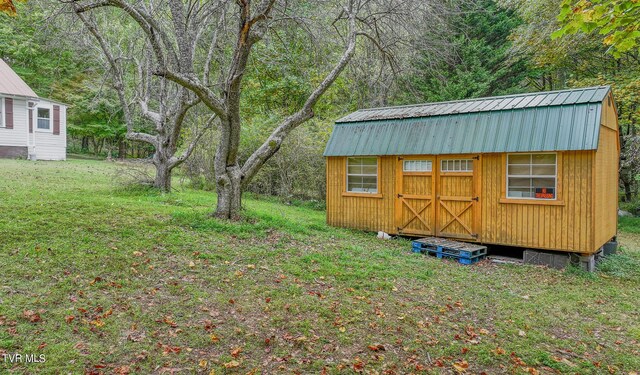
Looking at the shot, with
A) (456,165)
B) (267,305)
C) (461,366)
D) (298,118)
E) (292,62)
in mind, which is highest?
(292,62)

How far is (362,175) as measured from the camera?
10.3 meters

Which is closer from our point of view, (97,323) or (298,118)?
(97,323)

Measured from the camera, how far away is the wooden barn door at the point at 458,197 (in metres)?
8.48

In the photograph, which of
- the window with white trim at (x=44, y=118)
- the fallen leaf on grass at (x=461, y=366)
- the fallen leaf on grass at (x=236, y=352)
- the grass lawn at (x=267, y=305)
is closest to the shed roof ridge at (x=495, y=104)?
the grass lawn at (x=267, y=305)

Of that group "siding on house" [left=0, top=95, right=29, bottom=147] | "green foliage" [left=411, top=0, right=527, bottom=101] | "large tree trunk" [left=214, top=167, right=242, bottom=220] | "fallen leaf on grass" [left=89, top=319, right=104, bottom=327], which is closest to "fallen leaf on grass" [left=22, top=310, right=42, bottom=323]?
"fallen leaf on grass" [left=89, top=319, right=104, bottom=327]

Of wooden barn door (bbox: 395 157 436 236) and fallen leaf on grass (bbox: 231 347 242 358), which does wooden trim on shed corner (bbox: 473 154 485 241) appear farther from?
fallen leaf on grass (bbox: 231 347 242 358)

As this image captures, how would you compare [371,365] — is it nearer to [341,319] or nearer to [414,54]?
[341,319]

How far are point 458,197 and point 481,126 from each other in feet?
5.48

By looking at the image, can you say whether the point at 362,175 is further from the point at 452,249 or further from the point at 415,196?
the point at 452,249

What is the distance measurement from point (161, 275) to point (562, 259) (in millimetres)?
7412

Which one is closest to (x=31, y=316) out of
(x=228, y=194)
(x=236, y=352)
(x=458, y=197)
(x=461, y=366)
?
(x=236, y=352)

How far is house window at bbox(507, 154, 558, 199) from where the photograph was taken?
763 cm

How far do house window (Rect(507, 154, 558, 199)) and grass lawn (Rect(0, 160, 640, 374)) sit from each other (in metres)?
1.56

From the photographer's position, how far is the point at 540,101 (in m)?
7.98
